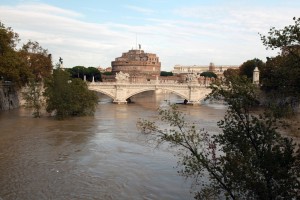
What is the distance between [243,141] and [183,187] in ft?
18.2

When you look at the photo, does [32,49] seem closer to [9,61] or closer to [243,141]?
[9,61]

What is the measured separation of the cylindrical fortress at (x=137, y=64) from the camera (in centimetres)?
10394

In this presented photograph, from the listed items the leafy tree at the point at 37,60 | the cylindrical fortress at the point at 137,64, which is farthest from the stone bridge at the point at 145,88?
the cylindrical fortress at the point at 137,64

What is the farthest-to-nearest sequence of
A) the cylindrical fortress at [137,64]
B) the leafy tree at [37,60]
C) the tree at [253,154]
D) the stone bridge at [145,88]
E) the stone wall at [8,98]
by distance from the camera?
the cylindrical fortress at [137,64] → the stone bridge at [145,88] → the leafy tree at [37,60] → the stone wall at [8,98] → the tree at [253,154]

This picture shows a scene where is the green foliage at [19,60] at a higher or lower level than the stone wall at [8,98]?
higher

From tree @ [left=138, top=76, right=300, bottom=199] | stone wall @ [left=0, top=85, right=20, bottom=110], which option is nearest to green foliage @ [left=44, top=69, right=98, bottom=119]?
stone wall @ [left=0, top=85, right=20, bottom=110]

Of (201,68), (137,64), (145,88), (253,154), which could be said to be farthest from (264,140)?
(201,68)

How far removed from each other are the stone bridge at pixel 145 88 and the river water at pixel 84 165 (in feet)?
70.2

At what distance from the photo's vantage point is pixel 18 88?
40.6 meters

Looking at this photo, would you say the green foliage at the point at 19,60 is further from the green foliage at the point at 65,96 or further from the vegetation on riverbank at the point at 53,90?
the green foliage at the point at 65,96

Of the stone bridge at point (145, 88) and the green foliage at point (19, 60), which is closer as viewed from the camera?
the green foliage at point (19, 60)

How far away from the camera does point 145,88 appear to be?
49438mm

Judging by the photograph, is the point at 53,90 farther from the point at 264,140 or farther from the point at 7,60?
the point at 264,140

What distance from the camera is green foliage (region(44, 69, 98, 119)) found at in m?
29.5
